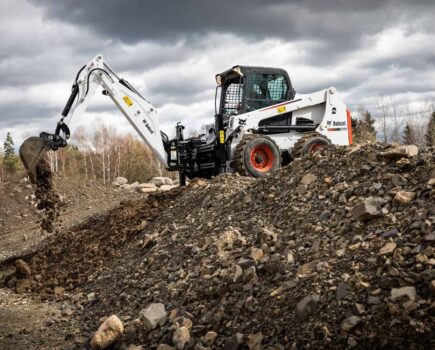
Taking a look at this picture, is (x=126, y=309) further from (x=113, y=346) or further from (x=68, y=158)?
(x=68, y=158)

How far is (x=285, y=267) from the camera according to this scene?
19.0 feet

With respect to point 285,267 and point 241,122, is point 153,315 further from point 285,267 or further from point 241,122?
point 241,122

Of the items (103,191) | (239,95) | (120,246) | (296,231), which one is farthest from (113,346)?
(103,191)

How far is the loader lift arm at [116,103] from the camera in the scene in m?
11.6

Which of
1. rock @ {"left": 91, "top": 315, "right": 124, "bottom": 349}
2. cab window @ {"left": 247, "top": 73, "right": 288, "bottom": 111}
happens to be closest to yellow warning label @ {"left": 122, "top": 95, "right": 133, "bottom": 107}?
cab window @ {"left": 247, "top": 73, "right": 288, "bottom": 111}

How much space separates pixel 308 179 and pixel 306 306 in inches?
118

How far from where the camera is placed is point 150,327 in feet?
19.3

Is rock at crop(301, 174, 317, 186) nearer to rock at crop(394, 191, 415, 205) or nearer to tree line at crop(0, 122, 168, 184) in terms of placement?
rock at crop(394, 191, 415, 205)

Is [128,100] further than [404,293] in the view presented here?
Yes

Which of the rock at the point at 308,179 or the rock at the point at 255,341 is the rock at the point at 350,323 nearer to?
the rock at the point at 255,341

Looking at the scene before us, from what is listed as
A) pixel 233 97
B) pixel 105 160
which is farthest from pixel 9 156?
pixel 233 97

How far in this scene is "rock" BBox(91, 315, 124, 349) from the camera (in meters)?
5.87

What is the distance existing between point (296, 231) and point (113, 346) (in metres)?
2.35

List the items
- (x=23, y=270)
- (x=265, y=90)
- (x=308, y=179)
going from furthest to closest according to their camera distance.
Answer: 1. (x=265, y=90)
2. (x=23, y=270)
3. (x=308, y=179)
